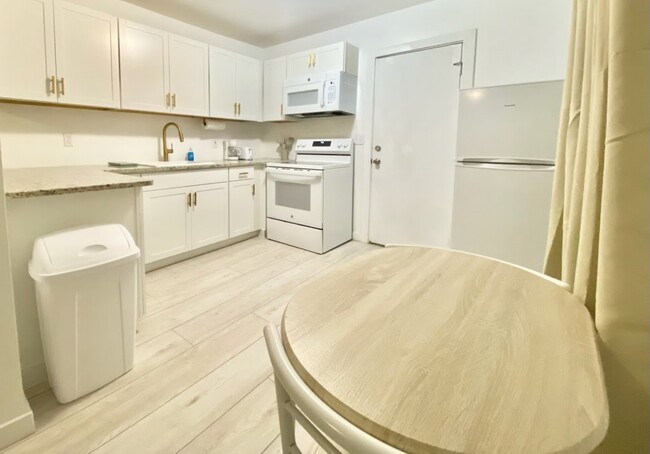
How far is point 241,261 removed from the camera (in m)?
3.31

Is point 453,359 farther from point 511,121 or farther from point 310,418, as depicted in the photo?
point 511,121

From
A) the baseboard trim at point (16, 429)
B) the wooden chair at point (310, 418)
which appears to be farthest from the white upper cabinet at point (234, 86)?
the wooden chair at point (310, 418)

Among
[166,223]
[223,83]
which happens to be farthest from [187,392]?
[223,83]

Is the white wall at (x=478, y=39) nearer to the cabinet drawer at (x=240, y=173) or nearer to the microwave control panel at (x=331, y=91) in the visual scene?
the microwave control panel at (x=331, y=91)

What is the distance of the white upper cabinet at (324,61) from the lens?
3.48 metres

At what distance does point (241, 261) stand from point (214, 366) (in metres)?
1.63

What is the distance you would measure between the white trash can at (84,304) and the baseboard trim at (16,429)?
0.50 ft

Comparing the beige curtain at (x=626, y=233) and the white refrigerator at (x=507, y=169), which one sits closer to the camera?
the beige curtain at (x=626, y=233)

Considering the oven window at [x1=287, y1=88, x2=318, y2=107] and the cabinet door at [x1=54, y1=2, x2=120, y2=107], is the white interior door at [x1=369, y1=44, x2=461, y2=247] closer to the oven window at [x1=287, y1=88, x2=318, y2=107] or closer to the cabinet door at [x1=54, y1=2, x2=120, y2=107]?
the oven window at [x1=287, y1=88, x2=318, y2=107]

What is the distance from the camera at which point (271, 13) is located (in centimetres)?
337

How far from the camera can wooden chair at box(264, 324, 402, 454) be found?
1.30ft

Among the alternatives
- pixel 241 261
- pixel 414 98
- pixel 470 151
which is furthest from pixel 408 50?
pixel 241 261

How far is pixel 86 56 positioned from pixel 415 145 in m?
2.94

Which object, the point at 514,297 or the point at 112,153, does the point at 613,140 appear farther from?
the point at 112,153
